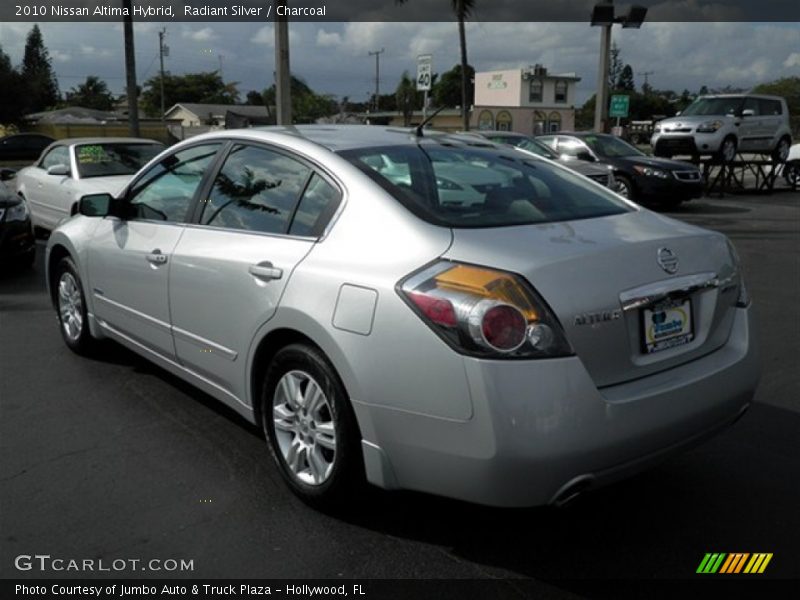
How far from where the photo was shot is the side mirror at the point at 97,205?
15.2ft

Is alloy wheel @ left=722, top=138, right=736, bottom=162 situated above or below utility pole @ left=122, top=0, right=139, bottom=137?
below

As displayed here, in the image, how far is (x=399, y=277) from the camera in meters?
2.72

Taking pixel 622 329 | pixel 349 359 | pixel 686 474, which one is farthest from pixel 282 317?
pixel 686 474

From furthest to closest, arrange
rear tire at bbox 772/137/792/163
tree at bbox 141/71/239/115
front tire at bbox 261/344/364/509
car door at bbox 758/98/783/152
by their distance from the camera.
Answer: tree at bbox 141/71/239/115
rear tire at bbox 772/137/792/163
car door at bbox 758/98/783/152
front tire at bbox 261/344/364/509

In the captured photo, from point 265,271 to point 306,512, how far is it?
40.3 inches

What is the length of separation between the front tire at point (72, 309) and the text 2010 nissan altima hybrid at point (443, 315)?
55.2 inches

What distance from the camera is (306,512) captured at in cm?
321

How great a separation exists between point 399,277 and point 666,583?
1443 millimetres

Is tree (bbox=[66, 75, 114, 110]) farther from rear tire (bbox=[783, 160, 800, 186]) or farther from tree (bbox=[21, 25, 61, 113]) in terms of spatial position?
rear tire (bbox=[783, 160, 800, 186])

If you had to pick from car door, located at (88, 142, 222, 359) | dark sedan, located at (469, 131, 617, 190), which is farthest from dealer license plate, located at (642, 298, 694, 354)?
dark sedan, located at (469, 131, 617, 190)

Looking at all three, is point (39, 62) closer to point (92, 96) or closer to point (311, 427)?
point (92, 96)

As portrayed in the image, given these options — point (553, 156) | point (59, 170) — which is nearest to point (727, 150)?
point (553, 156)

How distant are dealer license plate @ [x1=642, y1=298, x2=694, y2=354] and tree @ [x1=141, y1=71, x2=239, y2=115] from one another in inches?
4418

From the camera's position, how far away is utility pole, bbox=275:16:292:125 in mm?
12672
